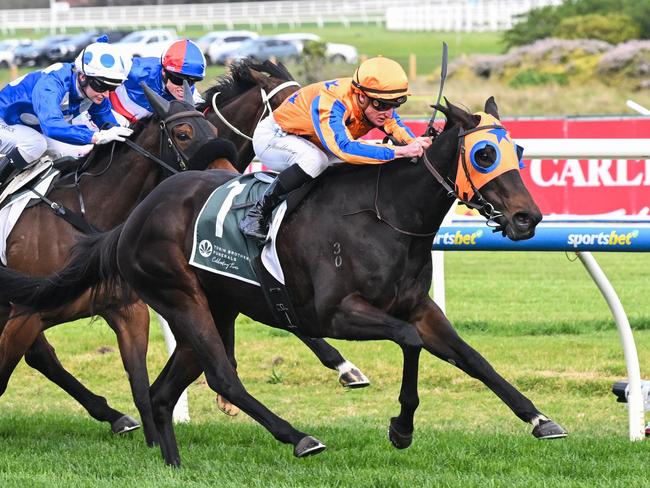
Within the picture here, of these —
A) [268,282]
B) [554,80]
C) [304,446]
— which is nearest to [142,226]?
[268,282]

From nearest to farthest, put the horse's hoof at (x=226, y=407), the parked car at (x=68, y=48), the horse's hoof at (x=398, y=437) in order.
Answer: the horse's hoof at (x=398, y=437) → the horse's hoof at (x=226, y=407) → the parked car at (x=68, y=48)

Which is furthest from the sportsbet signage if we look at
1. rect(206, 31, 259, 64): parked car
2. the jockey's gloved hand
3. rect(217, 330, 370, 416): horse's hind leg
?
rect(206, 31, 259, 64): parked car

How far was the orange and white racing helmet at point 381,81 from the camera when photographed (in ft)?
15.1

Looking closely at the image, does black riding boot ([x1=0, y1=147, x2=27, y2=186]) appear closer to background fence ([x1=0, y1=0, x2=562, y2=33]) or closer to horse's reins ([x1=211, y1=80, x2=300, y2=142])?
horse's reins ([x1=211, y1=80, x2=300, y2=142])

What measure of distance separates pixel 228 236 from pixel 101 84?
4.57 feet

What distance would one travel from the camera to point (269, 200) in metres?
4.81

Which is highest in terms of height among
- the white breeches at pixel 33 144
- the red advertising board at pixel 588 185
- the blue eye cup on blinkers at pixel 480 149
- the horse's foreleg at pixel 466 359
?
the blue eye cup on blinkers at pixel 480 149

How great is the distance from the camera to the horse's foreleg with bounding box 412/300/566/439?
451 centimetres

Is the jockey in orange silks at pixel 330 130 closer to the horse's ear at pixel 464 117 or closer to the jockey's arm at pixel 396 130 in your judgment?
the jockey's arm at pixel 396 130

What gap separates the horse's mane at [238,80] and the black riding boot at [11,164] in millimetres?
1162

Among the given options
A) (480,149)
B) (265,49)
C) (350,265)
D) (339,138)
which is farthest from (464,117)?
(265,49)

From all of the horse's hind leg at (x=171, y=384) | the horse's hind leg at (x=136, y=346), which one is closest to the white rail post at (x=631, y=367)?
the horse's hind leg at (x=171, y=384)

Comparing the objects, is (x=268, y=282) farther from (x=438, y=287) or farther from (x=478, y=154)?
(x=438, y=287)

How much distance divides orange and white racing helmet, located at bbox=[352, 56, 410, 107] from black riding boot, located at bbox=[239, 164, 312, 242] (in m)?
0.42
